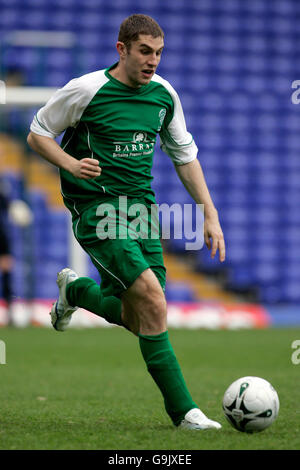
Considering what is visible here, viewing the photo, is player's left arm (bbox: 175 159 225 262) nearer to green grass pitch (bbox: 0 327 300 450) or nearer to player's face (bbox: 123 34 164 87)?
player's face (bbox: 123 34 164 87)

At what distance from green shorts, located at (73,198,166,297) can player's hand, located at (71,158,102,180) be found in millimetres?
240

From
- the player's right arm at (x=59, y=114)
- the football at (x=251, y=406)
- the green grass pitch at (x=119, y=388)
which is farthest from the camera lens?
the player's right arm at (x=59, y=114)

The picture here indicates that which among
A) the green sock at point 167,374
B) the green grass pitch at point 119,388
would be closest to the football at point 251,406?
the green grass pitch at point 119,388

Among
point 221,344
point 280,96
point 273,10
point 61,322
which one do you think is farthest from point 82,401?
point 273,10

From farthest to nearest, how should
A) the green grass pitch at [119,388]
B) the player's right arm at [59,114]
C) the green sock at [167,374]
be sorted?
the player's right arm at [59,114] → the green sock at [167,374] → the green grass pitch at [119,388]

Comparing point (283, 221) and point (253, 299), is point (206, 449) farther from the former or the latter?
point (283, 221)

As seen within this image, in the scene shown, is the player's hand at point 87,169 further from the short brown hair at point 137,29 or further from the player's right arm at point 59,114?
the short brown hair at point 137,29

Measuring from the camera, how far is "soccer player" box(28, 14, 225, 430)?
3.61 meters

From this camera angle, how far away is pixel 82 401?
15.6 feet

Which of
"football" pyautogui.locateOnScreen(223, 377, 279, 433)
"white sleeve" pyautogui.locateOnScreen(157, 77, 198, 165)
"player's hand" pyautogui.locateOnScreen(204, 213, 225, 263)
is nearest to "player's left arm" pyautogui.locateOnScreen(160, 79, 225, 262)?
"white sleeve" pyautogui.locateOnScreen(157, 77, 198, 165)

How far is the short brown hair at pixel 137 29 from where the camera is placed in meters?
3.66

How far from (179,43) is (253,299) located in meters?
5.20

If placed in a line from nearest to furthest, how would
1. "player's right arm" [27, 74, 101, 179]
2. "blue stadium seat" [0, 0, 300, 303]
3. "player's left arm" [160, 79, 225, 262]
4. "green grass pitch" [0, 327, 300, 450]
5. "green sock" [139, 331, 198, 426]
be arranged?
"green grass pitch" [0, 327, 300, 450], "green sock" [139, 331, 198, 426], "player's right arm" [27, 74, 101, 179], "player's left arm" [160, 79, 225, 262], "blue stadium seat" [0, 0, 300, 303]

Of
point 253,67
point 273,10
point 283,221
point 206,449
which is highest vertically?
point 273,10
